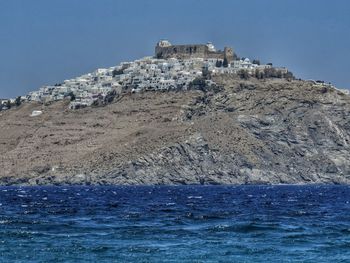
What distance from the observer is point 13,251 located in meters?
50.9

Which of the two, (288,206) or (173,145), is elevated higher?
(173,145)

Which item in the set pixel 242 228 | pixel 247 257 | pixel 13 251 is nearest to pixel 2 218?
pixel 242 228

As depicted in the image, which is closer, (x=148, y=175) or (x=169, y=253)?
(x=169, y=253)

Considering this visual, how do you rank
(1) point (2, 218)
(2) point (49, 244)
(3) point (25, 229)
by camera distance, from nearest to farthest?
1. (2) point (49, 244)
2. (3) point (25, 229)
3. (1) point (2, 218)

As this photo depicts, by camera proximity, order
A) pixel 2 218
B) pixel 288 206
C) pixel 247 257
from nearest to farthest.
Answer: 1. pixel 247 257
2. pixel 2 218
3. pixel 288 206

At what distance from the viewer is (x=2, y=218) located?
72.2 meters

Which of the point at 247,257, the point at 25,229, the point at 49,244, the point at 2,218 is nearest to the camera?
the point at 247,257

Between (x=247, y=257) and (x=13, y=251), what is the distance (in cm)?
1018

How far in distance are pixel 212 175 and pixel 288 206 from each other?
334ft

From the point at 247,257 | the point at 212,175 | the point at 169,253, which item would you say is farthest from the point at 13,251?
the point at 212,175

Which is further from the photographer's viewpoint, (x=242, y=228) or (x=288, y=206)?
(x=288, y=206)

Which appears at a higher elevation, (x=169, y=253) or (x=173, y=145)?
(x=173, y=145)

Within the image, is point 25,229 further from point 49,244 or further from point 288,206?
point 288,206

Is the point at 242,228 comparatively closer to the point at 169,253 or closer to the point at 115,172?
the point at 169,253
